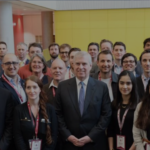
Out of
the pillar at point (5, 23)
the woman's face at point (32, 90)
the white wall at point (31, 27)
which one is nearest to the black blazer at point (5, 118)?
the woman's face at point (32, 90)

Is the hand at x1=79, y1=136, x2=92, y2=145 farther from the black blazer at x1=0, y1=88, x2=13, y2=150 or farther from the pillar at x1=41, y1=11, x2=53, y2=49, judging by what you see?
the pillar at x1=41, y1=11, x2=53, y2=49

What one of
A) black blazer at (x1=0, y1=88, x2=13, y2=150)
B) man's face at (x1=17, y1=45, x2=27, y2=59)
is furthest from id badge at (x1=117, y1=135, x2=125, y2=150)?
man's face at (x1=17, y1=45, x2=27, y2=59)

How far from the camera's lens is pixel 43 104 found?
9.54ft

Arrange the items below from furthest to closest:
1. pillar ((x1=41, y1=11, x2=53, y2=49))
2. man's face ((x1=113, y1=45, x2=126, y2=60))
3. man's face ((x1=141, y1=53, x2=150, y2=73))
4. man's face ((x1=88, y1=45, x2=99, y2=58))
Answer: pillar ((x1=41, y1=11, x2=53, y2=49))
man's face ((x1=88, y1=45, x2=99, y2=58))
man's face ((x1=113, y1=45, x2=126, y2=60))
man's face ((x1=141, y1=53, x2=150, y2=73))

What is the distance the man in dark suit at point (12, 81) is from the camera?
10.4 feet

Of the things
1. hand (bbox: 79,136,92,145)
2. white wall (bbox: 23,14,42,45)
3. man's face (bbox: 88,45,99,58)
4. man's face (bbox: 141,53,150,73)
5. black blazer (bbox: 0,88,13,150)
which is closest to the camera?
black blazer (bbox: 0,88,13,150)

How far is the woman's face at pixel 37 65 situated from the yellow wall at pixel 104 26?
9073mm

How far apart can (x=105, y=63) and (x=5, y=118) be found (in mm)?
1789

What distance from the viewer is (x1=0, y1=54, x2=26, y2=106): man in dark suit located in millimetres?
3182

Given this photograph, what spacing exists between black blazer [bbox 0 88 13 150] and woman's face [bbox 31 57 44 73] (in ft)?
4.04

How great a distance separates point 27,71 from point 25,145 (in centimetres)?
180

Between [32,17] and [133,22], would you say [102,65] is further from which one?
[32,17]

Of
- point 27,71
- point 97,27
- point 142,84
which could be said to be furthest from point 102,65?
point 97,27

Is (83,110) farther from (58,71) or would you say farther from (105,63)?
(105,63)
